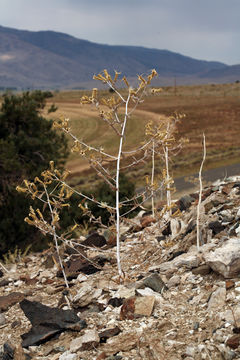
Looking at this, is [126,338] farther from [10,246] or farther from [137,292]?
[10,246]

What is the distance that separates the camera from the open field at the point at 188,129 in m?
35.6

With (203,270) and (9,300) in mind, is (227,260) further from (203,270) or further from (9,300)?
(9,300)

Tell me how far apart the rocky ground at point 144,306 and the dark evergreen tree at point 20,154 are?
6.33 metres

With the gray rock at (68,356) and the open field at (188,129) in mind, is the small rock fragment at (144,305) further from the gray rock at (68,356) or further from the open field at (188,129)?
the open field at (188,129)

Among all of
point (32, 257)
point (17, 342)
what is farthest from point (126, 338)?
point (32, 257)

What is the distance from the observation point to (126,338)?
3.95 meters

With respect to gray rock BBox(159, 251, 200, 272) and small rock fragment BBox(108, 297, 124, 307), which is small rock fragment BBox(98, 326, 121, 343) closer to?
small rock fragment BBox(108, 297, 124, 307)

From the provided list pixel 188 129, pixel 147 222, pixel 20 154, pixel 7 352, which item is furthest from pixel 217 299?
pixel 188 129

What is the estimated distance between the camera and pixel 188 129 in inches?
2313

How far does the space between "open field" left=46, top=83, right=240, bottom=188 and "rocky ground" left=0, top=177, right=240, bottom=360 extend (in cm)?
1656

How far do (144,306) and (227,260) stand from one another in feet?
3.29

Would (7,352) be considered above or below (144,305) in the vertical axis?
below

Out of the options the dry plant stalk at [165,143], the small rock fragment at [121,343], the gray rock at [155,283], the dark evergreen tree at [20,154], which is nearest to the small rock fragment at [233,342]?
the small rock fragment at [121,343]

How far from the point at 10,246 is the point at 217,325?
32.5ft
